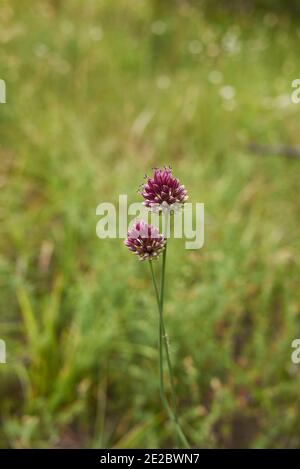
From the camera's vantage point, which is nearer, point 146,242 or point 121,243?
point 146,242

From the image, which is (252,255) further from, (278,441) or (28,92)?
(28,92)
